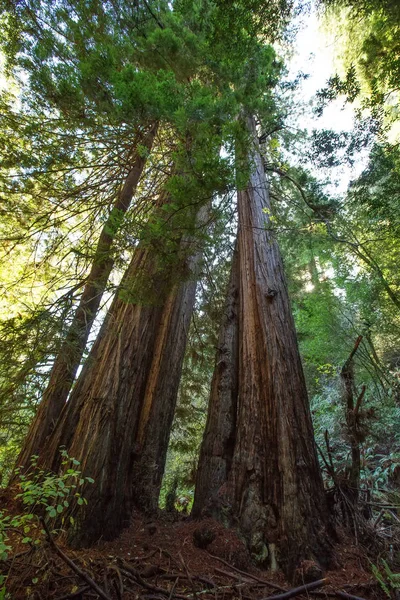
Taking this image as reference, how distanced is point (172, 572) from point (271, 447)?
1.15 m

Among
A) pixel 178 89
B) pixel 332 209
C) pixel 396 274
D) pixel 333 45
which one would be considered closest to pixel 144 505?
pixel 178 89

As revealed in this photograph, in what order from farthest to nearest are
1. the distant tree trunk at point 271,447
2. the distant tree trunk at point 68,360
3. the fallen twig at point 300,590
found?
the distant tree trunk at point 68,360
the distant tree trunk at point 271,447
the fallen twig at point 300,590

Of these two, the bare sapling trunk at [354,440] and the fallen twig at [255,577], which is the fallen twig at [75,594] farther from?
the bare sapling trunk at [354,440]

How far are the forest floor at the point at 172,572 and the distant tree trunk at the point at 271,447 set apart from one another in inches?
6.4

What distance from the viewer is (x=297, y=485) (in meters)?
2.26

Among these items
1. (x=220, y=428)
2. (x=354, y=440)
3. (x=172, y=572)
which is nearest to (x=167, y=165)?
(x=220, y=428)

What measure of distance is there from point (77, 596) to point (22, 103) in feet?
18.3

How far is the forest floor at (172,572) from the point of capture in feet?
4.89

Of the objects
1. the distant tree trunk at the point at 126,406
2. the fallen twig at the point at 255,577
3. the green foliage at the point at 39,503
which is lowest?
the fallen twig at the point at 255,577

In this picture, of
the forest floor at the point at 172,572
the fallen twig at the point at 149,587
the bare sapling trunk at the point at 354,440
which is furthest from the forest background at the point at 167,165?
the fallen twig at the point at 149,587

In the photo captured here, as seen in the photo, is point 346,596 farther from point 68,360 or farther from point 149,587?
point 68,360

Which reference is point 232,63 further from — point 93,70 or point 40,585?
point 40,585

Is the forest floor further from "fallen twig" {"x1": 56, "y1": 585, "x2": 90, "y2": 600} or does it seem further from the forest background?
the forest background

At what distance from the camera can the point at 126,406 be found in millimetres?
3076
